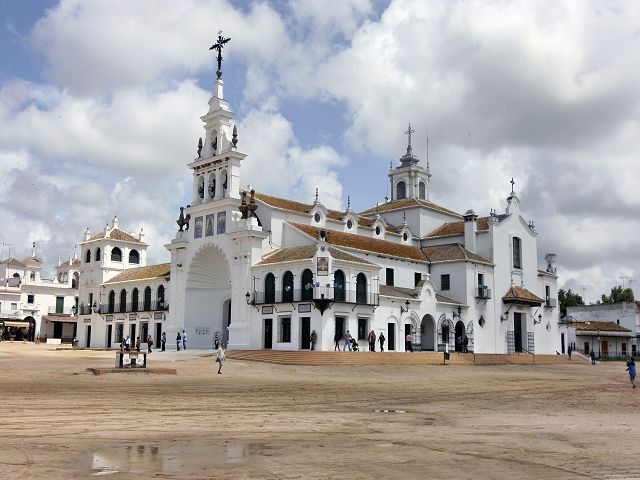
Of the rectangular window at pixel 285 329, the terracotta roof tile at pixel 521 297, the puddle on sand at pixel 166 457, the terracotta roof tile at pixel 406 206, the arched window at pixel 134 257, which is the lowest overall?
the puddle on sand at pixel 166 457

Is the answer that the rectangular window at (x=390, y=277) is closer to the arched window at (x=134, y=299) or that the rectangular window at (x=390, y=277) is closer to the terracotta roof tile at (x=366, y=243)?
the terracotta roof tile at (x=366, y=243)

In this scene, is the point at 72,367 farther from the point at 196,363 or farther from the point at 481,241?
the point at 481,241

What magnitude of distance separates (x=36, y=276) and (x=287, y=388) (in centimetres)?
6154

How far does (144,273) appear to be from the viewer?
2328 inches

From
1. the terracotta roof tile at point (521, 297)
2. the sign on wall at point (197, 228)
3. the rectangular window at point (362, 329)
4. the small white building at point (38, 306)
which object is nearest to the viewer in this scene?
the rectangular window at point (362, 329)

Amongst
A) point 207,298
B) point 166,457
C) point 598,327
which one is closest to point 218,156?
point 207,298

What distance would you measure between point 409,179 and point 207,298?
22.8 metres

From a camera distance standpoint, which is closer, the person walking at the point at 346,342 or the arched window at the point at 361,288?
the person walking at the point at 346,342

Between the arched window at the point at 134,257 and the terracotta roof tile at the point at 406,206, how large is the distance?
21.2 m

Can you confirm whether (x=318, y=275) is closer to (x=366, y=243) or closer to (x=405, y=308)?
(x=405, y=308)

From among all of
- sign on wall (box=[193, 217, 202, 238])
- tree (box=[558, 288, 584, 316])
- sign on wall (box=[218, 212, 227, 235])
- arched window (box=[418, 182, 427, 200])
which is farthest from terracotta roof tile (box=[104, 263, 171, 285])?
tree (box=[558, 288, 584, 316])

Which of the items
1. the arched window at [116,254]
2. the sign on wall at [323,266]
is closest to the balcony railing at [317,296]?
the sign on wall at [323,266]

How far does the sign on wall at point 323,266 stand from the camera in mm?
41750

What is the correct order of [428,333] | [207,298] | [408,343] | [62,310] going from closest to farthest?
[408,343], [428,333], [207,298], [62,310]
